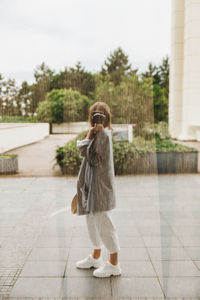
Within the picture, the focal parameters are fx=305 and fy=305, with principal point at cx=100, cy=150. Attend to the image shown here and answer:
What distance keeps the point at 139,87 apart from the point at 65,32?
30.6ft

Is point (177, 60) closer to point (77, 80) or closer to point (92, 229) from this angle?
point (92, 229)

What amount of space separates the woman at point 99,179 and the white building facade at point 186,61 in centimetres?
197

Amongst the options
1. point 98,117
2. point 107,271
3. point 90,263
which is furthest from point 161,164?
point 98,117

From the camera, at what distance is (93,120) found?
255 centimetres

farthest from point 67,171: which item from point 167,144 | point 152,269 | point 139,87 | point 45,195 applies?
point 139,87

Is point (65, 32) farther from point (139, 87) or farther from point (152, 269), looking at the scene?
point (139, 87)

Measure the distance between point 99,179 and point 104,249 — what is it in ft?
3.85

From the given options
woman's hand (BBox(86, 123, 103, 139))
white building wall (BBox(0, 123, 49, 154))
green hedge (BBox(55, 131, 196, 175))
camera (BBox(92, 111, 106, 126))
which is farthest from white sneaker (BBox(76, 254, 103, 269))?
white building wall (BBox(0, 123, 49, 154))

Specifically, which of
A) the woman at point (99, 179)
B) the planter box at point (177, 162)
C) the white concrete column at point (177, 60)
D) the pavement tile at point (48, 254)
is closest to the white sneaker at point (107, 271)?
the woman at point (99, 179)

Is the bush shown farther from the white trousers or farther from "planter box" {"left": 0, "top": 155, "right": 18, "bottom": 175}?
the white trousers

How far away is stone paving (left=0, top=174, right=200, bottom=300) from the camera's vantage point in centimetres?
249

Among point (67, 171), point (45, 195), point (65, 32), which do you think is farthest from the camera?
point (67, 171)

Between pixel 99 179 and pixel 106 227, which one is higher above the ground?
pixel 99 179

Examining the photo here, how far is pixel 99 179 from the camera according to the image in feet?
8.33
